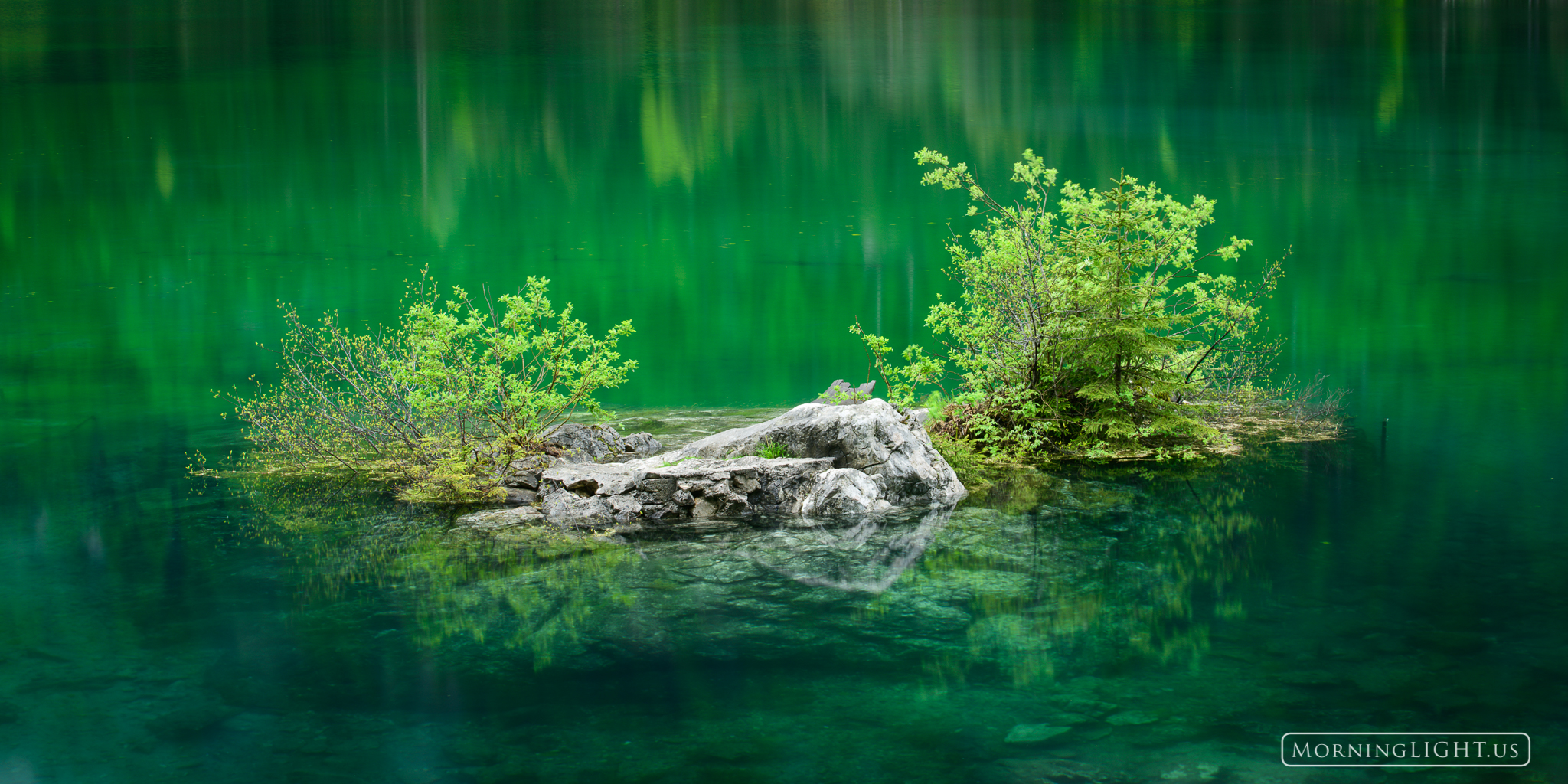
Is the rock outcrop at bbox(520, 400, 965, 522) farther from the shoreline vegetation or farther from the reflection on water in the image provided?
the shoreline vegetation

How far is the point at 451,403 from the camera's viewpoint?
1277 centimetres

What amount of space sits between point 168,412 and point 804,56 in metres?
51.2

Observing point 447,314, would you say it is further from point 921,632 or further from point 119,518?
point 921,632

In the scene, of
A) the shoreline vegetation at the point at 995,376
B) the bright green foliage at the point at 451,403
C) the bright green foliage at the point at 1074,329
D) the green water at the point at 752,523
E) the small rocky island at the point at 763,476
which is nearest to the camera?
the green water at the point at 752,523

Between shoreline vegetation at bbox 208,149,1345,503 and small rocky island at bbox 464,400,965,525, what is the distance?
0.56 metres

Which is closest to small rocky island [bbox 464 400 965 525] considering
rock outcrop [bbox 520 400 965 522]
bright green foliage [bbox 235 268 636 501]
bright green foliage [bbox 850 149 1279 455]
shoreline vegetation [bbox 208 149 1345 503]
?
rock outcrop [bbox 520 400 965 522]

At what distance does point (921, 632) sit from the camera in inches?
379

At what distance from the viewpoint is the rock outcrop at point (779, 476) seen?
39.6 ft

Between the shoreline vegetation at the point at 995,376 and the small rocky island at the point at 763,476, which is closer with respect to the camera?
the small rocky island at the point at 763,476

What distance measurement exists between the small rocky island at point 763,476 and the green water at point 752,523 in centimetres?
→ 51

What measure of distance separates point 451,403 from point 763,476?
9.75 feet

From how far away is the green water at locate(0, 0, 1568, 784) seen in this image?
8312 millimetres

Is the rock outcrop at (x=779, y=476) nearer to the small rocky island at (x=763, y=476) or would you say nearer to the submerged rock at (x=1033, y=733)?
the small rocky island at (x=763, y=476)

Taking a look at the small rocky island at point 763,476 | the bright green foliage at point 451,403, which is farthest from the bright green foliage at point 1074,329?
the bright green foliage at point 451,403
